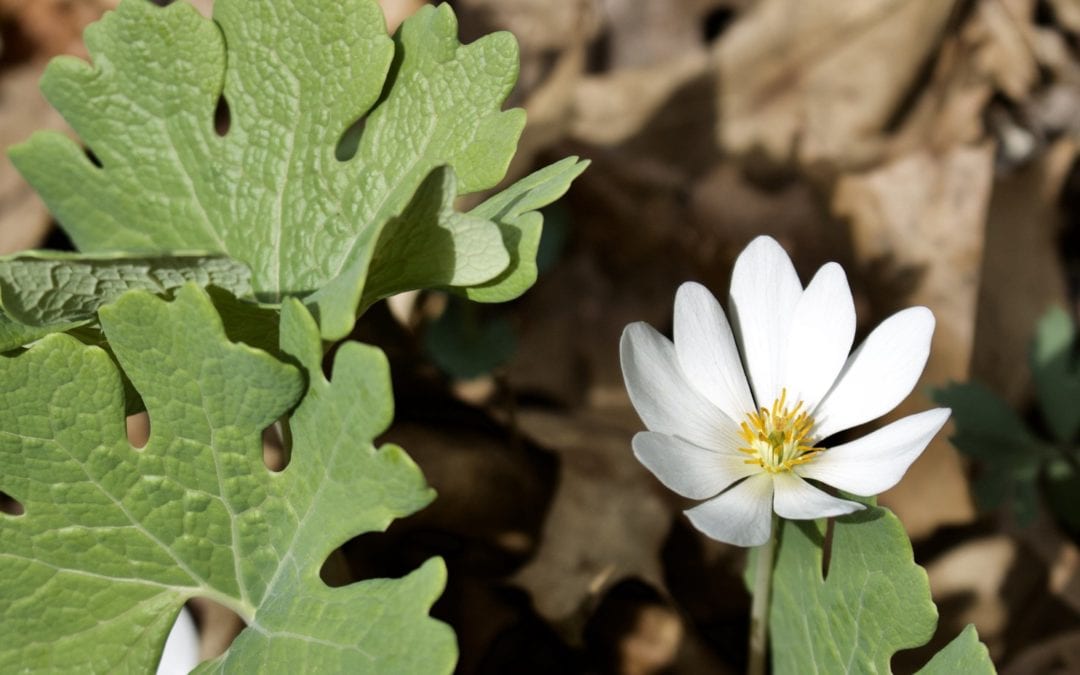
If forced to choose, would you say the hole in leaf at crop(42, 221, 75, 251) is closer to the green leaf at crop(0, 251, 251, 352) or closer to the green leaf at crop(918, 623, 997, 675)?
the green leaf at crop(0, 251, 251, 352)

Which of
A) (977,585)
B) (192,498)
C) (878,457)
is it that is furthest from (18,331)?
(977,585)

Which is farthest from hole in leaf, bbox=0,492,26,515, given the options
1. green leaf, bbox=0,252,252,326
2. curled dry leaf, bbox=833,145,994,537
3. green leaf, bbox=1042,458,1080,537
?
green leaf, bbox=1042,458,1080,537

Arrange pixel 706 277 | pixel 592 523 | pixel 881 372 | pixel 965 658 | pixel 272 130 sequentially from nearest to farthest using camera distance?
1. pixel 965 658
2. pixel 881 372
3. pixel 272 130
4. pixel 592 523
5. pixel 706 277

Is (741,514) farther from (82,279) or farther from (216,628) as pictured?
(216,628)

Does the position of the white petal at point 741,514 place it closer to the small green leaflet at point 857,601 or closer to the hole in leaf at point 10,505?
the small green leaflet at point 857,601

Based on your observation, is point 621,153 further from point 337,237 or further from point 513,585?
point 337,237

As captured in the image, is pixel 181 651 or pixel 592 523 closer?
pixel 181 651

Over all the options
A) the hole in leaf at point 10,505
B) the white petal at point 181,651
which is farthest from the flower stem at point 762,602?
the hole in leaf at point 10,505

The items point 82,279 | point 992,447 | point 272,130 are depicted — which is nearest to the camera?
point 82,279
